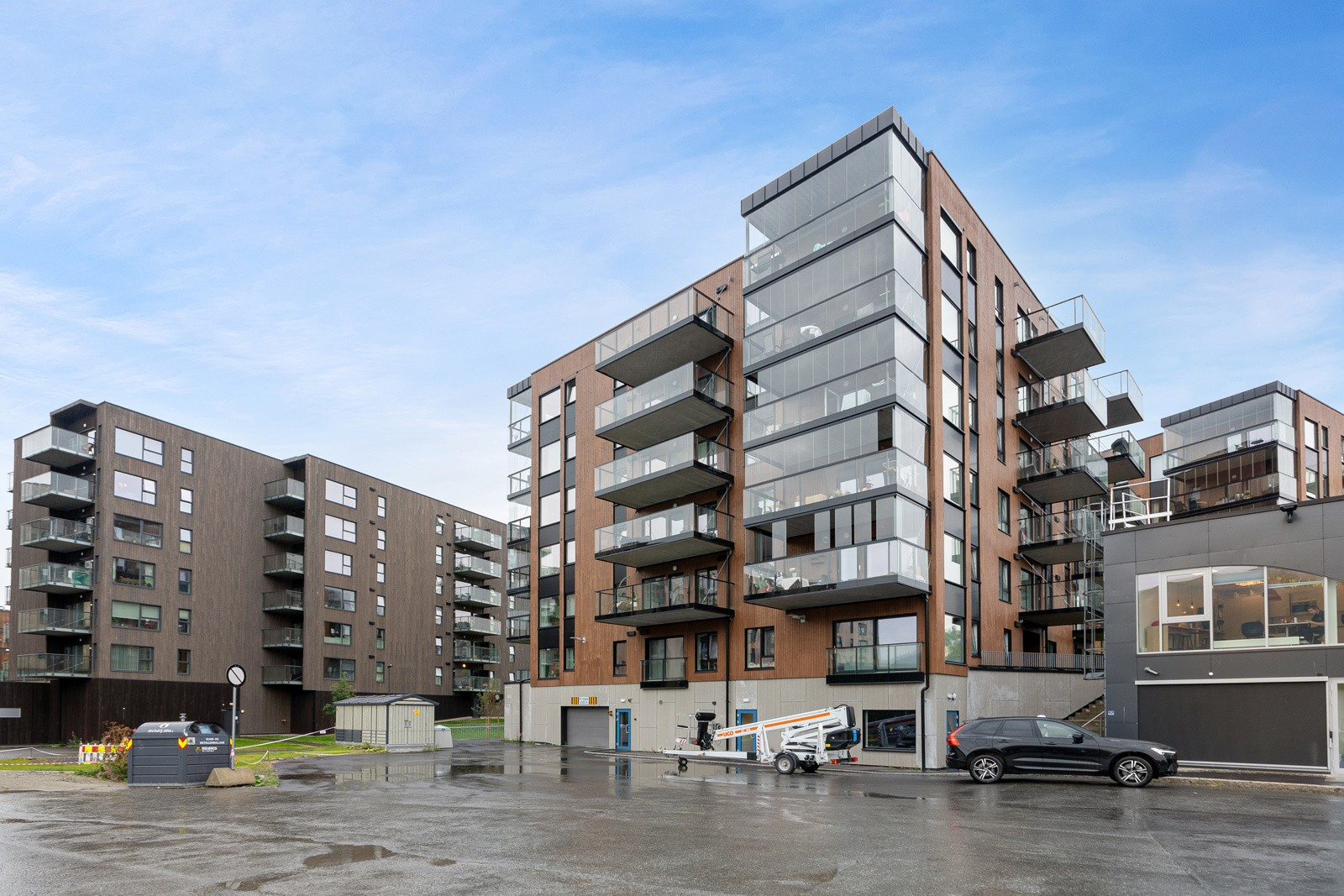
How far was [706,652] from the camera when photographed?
37688mm

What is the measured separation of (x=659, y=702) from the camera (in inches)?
1534

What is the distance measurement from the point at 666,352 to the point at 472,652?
4406 centimetres

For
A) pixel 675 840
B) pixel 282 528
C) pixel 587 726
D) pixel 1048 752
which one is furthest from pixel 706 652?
pixel 282 528

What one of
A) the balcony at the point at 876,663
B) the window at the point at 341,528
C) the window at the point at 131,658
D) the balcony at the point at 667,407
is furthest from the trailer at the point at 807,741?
the window at the point at 341,528

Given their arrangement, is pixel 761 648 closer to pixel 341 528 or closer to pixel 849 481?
pixel 849 481

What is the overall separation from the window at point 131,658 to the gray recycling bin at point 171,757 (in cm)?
3448

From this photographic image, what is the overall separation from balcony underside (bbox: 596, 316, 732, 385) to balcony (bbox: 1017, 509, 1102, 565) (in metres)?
13.2

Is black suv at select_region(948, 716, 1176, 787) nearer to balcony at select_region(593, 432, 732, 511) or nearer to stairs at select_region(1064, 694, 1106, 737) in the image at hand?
stairs at select_region(1064, 694, 1106, 737)

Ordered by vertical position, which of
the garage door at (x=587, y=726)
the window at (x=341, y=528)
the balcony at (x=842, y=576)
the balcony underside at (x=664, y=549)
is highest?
the window at (x=341, y=528)

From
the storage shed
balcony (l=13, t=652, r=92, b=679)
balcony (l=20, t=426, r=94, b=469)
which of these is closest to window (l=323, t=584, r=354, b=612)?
balcony (l=13, t=652, r=92, b=679)

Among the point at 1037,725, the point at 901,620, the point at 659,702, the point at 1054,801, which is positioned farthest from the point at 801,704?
the point at 1054,801

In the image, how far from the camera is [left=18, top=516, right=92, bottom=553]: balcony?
52500mm

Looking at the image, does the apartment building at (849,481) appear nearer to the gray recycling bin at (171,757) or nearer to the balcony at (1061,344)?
the balcony at (1061,344)

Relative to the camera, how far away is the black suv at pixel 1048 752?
2019 cm
